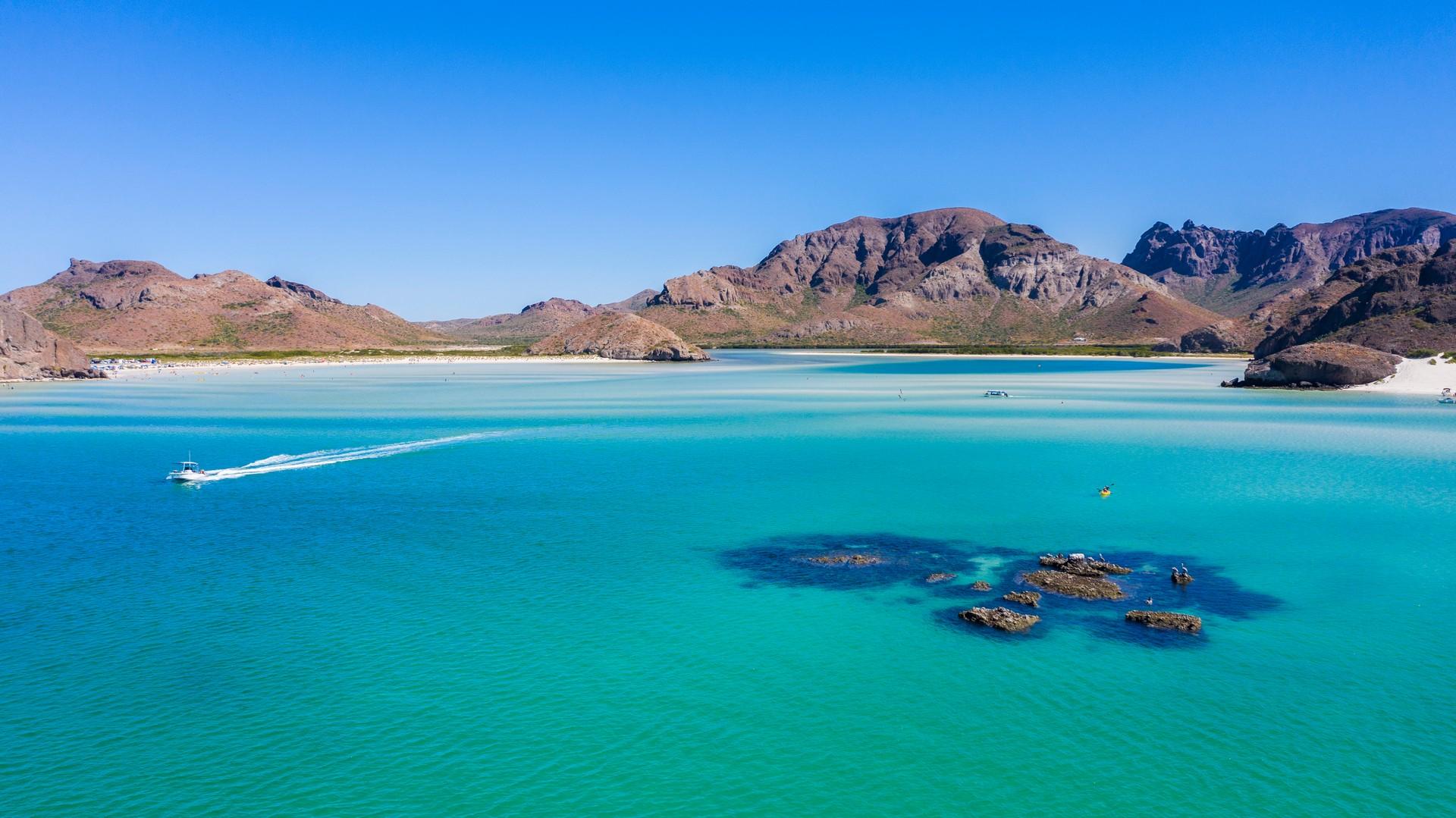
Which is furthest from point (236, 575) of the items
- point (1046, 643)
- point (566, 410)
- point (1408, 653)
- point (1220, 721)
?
point (566, 410)

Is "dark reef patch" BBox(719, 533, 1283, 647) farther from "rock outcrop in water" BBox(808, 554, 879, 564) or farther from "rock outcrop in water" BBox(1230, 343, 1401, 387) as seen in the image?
"rock outcrop in water" BBox(1230, 343, 1401, 387)

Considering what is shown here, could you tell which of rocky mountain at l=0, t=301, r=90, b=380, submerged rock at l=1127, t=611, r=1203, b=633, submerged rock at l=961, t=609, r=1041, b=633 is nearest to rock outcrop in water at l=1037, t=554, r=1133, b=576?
submerged rock at l=1127, t=611, r=1203, b=633

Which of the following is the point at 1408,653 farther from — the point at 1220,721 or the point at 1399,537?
the point at 1399,537

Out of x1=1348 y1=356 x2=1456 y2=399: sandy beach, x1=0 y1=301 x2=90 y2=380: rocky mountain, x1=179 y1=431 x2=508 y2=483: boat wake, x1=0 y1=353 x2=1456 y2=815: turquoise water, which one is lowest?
x1=0 y1=353 x2=1456 y2=815: turquoise water

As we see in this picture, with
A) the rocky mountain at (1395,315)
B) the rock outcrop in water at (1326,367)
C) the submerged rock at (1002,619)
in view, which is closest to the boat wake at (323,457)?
the submerged rock at (1002,619)

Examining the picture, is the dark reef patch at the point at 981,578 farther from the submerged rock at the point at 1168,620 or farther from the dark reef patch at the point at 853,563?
the submerged rock at the point at 1168,620
